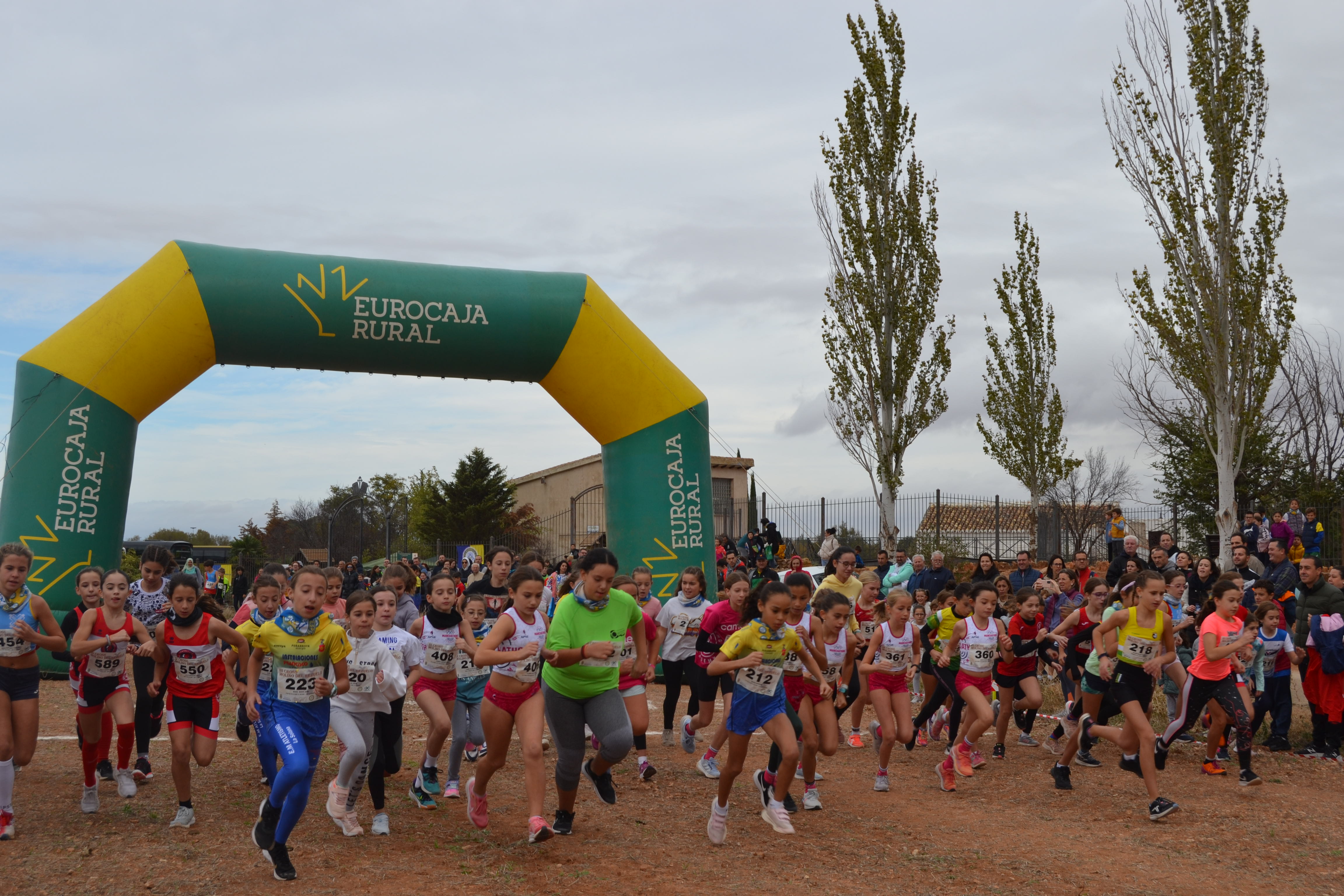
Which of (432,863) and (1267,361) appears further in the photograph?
(1267,361)

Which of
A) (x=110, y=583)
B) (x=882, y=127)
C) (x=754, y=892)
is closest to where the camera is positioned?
(x=754, y=892)

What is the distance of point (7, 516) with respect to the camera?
12.7 meters

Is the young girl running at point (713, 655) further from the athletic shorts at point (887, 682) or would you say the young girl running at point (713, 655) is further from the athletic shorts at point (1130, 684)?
the athletic shorts at point (1130, 684)

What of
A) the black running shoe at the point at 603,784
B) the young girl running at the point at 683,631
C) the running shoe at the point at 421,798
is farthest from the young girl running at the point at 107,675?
the young girl running at the point at 683,631

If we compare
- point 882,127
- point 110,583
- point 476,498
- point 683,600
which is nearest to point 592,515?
point 882,127

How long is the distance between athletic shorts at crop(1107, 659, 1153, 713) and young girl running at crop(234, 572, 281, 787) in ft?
19.1

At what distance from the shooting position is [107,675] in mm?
7379

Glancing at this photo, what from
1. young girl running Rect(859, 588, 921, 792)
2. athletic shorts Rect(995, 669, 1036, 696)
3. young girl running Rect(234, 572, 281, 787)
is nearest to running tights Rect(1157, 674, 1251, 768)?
athletic shorts Rect(995, 669, 1036, 696)

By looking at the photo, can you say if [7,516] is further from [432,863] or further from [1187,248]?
[1187,248]

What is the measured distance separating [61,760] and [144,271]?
632cm

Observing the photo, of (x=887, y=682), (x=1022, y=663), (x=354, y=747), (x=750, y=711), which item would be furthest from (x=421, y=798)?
(x=1022, y=663)

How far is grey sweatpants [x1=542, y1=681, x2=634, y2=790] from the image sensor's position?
6488 millimetres

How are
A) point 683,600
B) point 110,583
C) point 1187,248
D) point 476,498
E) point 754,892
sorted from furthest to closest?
point 476,498 → point 1187,248 → point 683,600 → point 110,583 → point 754,892

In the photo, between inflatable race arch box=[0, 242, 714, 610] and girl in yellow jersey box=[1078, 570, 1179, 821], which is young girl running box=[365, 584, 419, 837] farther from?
inflatable race arch box=[0, 242, 714, 610]
